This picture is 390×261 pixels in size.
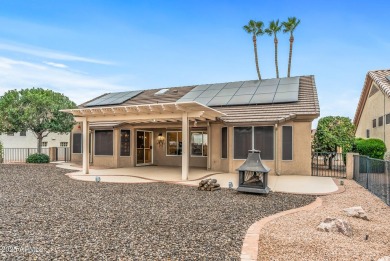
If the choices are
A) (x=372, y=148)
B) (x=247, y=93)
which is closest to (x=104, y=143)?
(x=247, y=93)

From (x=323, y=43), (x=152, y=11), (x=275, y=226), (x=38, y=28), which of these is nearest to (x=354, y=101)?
(x=323, y=43)

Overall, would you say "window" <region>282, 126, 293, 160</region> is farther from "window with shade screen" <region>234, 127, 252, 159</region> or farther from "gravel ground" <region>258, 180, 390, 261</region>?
"gravel ground" <region>258, 180, 390, 261</region>

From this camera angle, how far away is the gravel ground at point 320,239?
149 inches

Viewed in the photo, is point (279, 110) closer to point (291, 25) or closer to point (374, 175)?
point (374, 175)

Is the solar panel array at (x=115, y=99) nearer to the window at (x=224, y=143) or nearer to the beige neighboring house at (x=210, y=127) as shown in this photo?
the beige neighboring house at (x=210, y=127)

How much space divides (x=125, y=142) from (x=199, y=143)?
4549 mm

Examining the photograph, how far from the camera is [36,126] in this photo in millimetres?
18406

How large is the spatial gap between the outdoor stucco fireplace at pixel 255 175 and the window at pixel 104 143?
10.0 meters

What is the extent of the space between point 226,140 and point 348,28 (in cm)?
1083

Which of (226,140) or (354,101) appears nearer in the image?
(226,140)

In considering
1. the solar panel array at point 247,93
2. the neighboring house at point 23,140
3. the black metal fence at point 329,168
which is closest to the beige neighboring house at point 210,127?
the solar panel array at point 247,93

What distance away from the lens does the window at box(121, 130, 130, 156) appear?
1614 centimetres

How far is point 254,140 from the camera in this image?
13.1 m

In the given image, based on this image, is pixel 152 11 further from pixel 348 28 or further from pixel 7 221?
pixel 7 221
